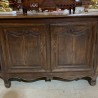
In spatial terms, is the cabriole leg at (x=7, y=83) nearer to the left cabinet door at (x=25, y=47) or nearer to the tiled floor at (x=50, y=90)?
the tiled floor at (x=50, y=90)

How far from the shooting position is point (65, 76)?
76.9 inches

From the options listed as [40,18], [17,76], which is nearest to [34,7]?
[40,18]

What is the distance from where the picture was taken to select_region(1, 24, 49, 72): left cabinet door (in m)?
1.70

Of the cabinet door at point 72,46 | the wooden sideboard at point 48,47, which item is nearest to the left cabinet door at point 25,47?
the wooden sideboard at point 48,47

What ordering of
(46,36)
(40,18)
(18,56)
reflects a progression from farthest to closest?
(18,56) < (46,36) < (40,18)

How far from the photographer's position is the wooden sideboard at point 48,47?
65.6 inches

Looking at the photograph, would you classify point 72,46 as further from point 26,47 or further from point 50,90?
point 50,90

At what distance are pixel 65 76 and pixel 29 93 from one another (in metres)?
0.47

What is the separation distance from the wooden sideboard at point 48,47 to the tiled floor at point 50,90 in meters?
0.11

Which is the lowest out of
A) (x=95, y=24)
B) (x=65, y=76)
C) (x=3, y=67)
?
(x=65, y=76)

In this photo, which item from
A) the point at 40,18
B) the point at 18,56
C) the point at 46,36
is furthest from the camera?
the point at 18,56

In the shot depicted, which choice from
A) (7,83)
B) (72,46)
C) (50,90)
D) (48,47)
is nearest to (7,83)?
(7,83)

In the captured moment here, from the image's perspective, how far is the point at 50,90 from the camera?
1.99 meters

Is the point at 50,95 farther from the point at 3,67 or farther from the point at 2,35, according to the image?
the point at 2,35
